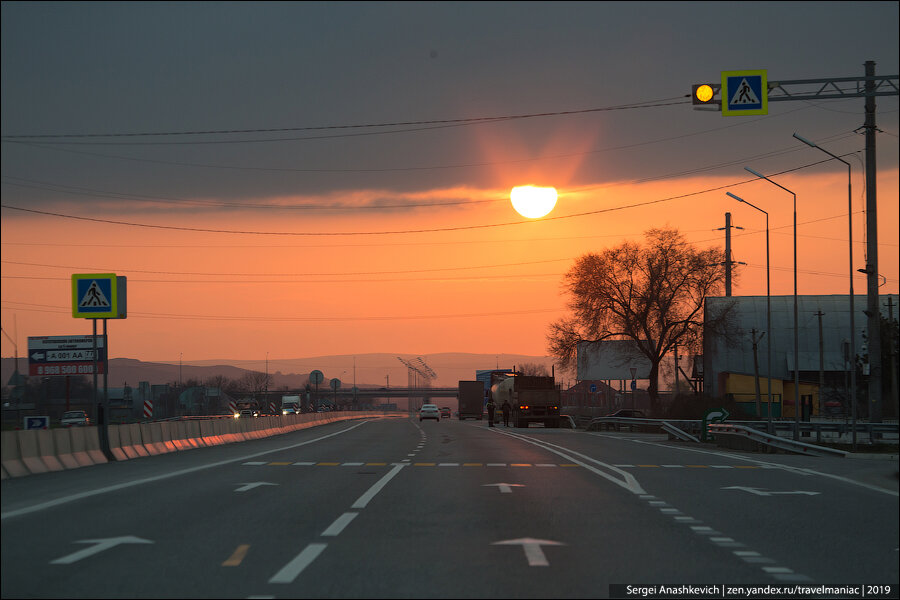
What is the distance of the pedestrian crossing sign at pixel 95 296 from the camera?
24875 millimetres

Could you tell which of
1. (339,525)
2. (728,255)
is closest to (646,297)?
(728,255)

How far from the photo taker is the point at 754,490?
17.7 meters

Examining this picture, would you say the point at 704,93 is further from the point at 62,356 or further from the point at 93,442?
the point at 62,356

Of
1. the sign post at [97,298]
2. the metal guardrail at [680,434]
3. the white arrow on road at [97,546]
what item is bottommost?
the metal guardrail at [680,434]

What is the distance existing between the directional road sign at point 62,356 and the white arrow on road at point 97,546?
8302 cm

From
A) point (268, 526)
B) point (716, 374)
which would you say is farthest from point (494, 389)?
point (268, 526)

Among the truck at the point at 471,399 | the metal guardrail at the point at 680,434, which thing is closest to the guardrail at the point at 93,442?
the metal guardrail at the point at 680,434

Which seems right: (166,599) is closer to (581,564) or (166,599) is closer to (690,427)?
(581,564)

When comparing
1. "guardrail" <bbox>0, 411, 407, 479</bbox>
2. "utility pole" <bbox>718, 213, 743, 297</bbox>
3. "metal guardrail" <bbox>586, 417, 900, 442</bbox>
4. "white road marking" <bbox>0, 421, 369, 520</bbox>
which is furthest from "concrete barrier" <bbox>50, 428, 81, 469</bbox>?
"utility pole" <bbox>718, 213, 743, 297</bbox>

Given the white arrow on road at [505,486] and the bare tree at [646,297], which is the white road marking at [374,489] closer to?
the white arrow on road at [505,486]

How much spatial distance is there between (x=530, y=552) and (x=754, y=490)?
8.49 metres

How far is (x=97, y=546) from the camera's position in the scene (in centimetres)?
1042

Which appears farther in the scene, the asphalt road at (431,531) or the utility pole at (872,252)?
the utility pole at (872,252)

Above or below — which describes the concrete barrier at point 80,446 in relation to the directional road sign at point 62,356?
below
